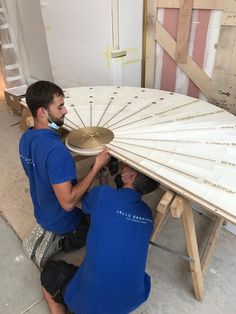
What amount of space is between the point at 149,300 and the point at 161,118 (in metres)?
1.14

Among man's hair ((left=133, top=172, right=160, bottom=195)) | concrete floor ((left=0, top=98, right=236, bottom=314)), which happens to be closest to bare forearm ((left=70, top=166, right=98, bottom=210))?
man's hair ((left=133, top=172, right=160, bottom=195))

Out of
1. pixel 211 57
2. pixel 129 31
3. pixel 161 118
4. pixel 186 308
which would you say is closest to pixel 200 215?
pixel 186 308

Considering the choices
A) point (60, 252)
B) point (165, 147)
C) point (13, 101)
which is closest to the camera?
point (165, 147)

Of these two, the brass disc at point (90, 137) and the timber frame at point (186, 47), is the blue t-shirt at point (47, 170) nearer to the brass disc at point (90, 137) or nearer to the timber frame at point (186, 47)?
the brass disc at point (90, 137)

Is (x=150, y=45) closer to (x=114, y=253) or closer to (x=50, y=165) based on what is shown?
(x=50, y=165)

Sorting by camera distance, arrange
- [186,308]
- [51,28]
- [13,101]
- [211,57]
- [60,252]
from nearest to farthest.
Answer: [186,308] < [60,252] < [211,57] < [51,28] < [13,101]

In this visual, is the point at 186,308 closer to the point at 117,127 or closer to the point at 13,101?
the point at 117,127

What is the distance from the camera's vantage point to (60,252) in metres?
1.87

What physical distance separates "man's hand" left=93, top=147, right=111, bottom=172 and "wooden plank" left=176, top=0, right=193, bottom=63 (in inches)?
50.9

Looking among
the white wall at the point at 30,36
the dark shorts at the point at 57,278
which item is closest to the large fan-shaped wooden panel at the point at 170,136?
the dark shorts at the point at 57,278

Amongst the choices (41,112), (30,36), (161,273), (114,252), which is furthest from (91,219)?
(30,36)

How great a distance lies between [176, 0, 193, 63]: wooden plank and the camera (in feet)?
6.57

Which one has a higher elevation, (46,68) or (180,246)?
(46,68)

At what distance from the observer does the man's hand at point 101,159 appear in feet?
4.54
